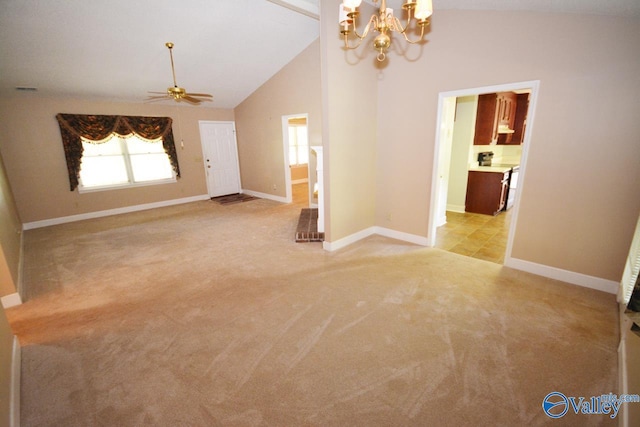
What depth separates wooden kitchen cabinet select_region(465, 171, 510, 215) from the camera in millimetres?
5258

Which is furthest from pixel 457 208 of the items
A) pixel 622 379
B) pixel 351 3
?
pixel 351 3

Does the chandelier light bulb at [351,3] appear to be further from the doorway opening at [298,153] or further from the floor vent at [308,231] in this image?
the doorway opening at [298,153]

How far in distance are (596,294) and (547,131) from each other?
68.1 inches

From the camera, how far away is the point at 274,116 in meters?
6.70

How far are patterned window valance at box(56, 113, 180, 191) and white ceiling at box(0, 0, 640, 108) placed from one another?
452 millimetres

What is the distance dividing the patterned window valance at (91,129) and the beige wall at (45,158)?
0.13 metres

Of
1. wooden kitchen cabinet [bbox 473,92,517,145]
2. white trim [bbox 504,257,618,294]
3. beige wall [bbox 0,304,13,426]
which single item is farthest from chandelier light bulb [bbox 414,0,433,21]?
wooden kitchen cabinet [bbox 473,92,517,145]

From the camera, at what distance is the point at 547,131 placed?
112 inches

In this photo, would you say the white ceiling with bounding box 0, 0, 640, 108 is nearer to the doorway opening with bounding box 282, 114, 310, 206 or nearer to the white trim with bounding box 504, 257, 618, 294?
the white trim with bounding box 504, 257, 618, 294

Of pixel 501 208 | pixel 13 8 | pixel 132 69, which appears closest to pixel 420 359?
pixel 501 208

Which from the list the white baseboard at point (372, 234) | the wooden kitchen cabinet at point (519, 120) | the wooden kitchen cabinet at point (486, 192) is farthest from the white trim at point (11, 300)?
the wooden kitchen cabinet at point (519, 120)

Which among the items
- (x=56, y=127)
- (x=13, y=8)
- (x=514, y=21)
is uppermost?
(x=13, y=8)

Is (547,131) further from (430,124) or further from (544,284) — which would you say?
(544,284)

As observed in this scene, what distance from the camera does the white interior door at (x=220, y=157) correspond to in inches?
295
